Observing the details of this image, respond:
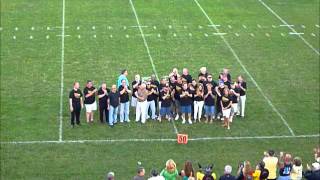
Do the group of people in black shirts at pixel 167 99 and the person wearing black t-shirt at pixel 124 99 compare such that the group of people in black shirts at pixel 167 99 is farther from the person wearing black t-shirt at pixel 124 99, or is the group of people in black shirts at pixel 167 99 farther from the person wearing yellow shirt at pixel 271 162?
the person wearing yellow shirt at pixel 271 162

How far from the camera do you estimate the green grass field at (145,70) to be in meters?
16.3

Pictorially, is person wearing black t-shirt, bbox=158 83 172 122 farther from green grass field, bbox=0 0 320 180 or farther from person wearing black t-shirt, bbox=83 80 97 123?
person wearing black t-shirt, bbox=83 80 97 123

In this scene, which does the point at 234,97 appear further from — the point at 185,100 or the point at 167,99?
the point at 167,99

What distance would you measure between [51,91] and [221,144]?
6.12 metres

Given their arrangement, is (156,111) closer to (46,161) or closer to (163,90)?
(163,90)

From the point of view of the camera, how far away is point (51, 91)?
20188mm

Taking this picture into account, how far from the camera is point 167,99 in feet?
59.0

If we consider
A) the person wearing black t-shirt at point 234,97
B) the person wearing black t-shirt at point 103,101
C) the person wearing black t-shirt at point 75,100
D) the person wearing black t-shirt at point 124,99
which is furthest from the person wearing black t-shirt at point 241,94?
the person wearing black t-shirt at point 75,100

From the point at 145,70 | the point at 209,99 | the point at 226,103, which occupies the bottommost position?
Result: the point at 226,103

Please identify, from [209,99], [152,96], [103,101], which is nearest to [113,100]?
[103,101]

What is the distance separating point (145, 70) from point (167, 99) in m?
4.11

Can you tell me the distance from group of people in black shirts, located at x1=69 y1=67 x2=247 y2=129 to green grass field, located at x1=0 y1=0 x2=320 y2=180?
1.32ft

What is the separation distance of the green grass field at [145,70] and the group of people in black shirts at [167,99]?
40cm

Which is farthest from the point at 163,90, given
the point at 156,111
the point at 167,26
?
the point at 167,26
